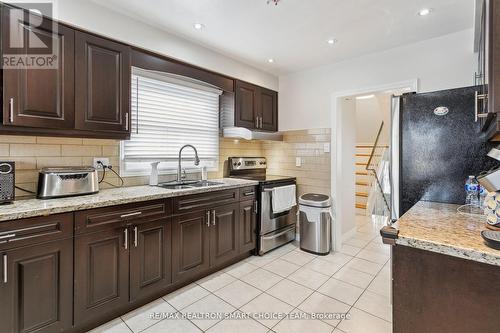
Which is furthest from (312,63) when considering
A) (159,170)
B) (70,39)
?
(70,39)

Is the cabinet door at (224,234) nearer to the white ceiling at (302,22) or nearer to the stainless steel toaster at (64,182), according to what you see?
the stainless steel toaster at (64,182)

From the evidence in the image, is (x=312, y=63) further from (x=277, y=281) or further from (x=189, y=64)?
(x=277, y=281)

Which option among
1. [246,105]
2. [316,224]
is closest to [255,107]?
[246,105]

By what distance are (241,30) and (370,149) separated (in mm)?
4530

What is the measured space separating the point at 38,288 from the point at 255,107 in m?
2.87

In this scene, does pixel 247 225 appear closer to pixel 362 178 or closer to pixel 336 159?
pixel 336 159

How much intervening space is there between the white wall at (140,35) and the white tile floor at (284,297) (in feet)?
7.62

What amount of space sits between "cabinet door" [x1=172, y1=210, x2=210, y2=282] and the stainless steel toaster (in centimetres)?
75

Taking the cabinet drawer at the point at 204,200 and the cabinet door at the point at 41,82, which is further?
the cabinet drawer at the point at 204,200

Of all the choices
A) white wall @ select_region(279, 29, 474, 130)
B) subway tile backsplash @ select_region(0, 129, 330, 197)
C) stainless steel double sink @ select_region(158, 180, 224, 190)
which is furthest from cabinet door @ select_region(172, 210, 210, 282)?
white wall @ select_region(279, 29, 474, 130)

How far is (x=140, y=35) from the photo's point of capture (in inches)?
89.7

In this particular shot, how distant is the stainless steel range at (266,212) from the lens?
308cm

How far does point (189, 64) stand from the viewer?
8.91 feet

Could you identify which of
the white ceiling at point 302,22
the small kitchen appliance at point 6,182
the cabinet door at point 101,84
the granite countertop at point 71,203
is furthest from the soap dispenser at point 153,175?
the white ceiling at point 302,22
